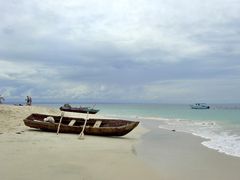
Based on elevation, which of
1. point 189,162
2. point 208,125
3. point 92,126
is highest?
point 92,126

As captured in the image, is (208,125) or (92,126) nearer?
(92,126)

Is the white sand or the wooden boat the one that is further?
the wooden boat

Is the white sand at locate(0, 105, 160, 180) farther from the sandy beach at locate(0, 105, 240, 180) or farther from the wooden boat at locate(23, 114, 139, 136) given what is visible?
the wooden boat at locate(23, 114, 139, 136)

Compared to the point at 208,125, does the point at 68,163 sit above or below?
below

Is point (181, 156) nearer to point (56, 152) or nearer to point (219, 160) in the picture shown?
point (219, 160)

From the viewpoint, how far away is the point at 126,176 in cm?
788

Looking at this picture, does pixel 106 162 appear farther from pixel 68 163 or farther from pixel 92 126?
pixel 92 126

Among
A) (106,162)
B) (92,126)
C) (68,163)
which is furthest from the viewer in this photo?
(92,126)

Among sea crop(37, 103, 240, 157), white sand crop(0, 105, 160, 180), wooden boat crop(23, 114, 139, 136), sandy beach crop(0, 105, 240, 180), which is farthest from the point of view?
wooden boat crop(23, 114, 139, 136)

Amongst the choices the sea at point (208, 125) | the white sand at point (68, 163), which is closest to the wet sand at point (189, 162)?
the white sand at point (68, 163)

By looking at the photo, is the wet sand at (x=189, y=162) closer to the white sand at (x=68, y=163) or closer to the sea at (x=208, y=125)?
the white sand at (x=68, y=163)

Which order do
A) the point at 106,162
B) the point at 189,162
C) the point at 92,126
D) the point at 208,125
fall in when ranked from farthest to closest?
the point at 208,125, the point at 92,126, the point at 189,162, the point at 106,162

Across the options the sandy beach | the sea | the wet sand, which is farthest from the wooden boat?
the sea

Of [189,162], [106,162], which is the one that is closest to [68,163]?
[106,162]
